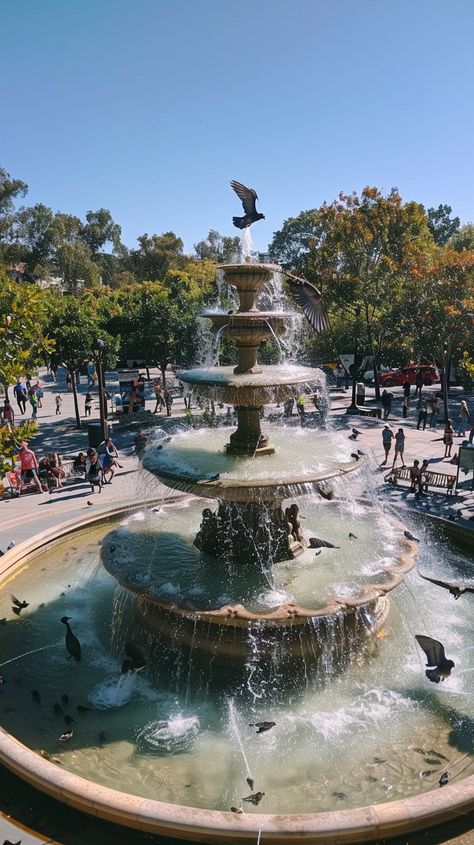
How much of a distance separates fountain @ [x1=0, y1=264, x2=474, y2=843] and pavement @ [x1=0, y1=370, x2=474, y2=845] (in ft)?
2.31

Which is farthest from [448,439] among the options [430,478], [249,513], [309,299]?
[249,513]

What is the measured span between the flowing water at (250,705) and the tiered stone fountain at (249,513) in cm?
27

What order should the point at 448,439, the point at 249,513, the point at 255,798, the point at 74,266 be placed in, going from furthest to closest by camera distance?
the point at 74,266
the point at 448,439
the point at 249,513
the point at 255,798

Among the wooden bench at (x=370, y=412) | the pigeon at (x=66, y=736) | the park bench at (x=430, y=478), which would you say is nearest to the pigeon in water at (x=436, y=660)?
the pigeon at (x=66, y=736)

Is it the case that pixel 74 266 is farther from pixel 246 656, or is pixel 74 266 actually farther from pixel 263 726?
pixel 263 726

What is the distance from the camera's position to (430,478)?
1423 centimetres

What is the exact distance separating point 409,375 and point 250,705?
96.1ft

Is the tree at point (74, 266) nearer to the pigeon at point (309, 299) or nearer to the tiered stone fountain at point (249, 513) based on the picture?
the tiered stone fountain at point (249, 513)

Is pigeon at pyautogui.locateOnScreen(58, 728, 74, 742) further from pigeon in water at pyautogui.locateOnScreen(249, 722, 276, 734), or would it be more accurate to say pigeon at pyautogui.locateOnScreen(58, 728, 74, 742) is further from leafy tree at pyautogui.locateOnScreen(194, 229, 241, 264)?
leafy tree at pyautogui.locateOnScreen(194, 229, 241, 264)

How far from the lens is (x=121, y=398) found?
24.2 metres

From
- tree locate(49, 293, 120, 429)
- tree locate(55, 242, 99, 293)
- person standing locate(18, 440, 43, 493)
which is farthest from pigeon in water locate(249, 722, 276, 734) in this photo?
tree locate(55, 242, 99, 293)

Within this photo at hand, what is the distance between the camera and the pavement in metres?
11.4

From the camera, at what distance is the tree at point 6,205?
57909 mm

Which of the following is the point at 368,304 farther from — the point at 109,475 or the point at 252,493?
the point at 252,493
